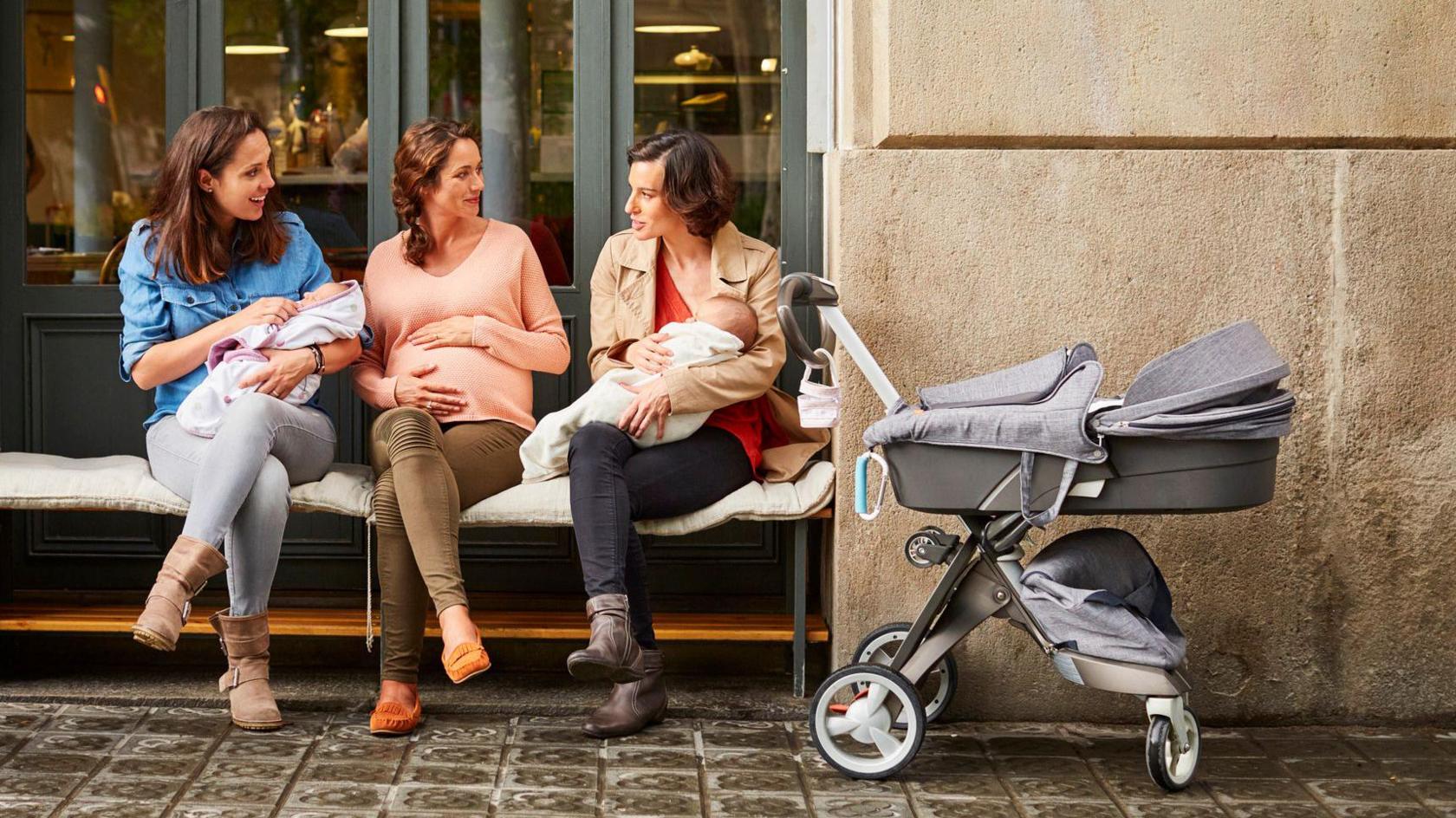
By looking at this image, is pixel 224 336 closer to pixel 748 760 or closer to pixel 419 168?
pixel 419 168

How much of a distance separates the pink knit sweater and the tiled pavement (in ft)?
3.11

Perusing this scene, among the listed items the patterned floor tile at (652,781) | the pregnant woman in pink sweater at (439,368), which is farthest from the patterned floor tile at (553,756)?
the pregnant woman in pink sweater at (439,368)

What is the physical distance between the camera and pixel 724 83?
189 inches

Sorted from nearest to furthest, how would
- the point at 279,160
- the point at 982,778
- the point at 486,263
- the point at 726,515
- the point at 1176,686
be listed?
the point at 1176,686, the point at 982,778, the point at 726,515, the point at 486,263, the point at 279,160

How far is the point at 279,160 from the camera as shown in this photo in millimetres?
4863

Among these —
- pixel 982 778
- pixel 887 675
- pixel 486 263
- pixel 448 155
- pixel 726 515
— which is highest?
pixel 448 155

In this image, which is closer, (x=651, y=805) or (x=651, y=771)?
(x=651, y=805)

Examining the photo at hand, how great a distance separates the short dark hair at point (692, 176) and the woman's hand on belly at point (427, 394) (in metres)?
0.83

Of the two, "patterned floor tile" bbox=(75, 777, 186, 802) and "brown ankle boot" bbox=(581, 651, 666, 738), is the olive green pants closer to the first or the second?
"brown ankle boot" bbox=(581, 651, 666, 738)

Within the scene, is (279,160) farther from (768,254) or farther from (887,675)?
(887,675)

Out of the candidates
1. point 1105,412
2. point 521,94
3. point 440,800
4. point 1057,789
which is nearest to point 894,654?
point 1057,789

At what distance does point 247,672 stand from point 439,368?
0.99 meters

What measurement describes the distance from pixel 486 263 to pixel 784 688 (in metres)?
1.56

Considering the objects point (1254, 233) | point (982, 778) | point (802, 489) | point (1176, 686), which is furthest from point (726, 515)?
point (1254, 233)
